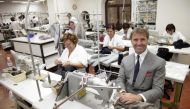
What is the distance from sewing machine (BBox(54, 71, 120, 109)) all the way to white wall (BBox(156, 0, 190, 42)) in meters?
4.41

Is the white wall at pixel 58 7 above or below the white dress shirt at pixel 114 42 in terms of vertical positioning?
above

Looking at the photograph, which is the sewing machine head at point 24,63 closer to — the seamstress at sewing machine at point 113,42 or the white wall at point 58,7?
the seamstress at sewing machine at point 113,42

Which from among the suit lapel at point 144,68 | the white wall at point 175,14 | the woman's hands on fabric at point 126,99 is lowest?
the woman's hands on fabric at point 126,99

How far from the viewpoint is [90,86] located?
3.94 ft

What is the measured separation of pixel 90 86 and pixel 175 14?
4690 millimetres

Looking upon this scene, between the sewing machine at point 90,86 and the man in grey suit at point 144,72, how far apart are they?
20 centimetres

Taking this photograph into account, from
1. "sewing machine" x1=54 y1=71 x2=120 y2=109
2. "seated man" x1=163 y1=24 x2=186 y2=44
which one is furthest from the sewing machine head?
"seated man" x1=163 y1=24 x2=186 y2=44

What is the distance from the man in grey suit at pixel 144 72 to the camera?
1453 millimetres

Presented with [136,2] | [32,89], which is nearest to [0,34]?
[136,2]

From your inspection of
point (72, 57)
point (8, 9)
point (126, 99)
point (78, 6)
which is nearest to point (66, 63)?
point (72, 57)

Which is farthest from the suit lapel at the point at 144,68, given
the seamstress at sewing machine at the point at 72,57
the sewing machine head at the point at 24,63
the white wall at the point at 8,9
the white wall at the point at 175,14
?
the white wall at the point at 8,9

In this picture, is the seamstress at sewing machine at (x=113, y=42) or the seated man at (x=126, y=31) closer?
the seamstress at sewing machine at (x=113, y=42)

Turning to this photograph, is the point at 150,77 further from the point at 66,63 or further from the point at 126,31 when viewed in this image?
the point at 126,31

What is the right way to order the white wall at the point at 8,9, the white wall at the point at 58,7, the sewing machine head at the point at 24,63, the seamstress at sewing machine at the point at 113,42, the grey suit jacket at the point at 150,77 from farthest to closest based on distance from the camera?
the white wall at the point at 8,9 < the white wall at the point at 58,7 < the seamstress at sewing machine at the point at 113,42 < the sewing machine head at the point at 24,63 < the grey suit jacket at the point at 150,77
